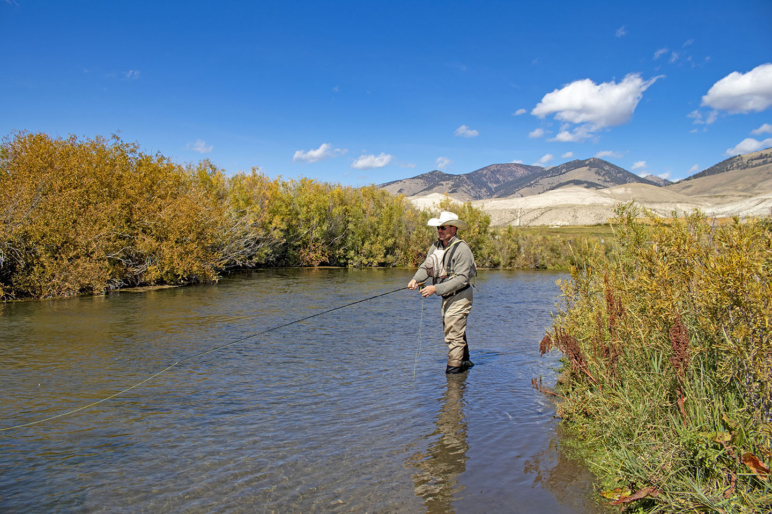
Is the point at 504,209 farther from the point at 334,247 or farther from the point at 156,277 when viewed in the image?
the point at 156,277

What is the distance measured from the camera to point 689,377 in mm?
4008

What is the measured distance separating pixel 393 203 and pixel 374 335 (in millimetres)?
34150

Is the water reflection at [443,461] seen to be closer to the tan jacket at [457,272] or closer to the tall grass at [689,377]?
the tall grass at [689,377]

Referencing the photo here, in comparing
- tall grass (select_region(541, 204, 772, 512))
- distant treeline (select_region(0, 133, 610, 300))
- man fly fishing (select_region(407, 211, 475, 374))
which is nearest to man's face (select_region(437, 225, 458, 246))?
man fly fishing (select_region(407, 211, 475, 374))

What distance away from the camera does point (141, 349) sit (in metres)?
10.4

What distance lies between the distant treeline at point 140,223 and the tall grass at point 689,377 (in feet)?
8.58

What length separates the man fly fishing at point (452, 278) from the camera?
7633mm

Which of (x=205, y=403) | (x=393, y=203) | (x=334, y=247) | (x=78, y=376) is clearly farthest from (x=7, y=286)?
(x=393, y=203)

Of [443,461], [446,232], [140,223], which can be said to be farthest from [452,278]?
[140,223]

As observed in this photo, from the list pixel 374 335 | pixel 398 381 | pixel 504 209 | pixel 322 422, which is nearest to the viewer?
pixel 322 422

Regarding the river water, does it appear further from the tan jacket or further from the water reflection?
the tan jacket

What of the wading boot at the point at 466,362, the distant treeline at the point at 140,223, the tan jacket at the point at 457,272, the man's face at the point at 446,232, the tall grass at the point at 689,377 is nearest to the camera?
the tall grass at the point at 689,377

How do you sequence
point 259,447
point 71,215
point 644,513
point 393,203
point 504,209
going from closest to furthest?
point 644,513 → point 259,447 → point 71,215 → point 393,203 → point 504,209

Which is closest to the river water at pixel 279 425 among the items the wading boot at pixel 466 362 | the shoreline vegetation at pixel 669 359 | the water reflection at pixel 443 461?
the water reflection at pixel 443 461
